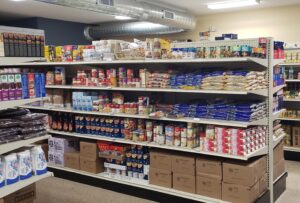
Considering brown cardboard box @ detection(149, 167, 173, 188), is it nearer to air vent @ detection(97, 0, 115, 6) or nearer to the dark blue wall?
air vent @ detection(97, 0, 115, 6)

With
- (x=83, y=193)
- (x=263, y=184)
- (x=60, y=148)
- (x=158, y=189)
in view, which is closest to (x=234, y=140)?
(x=263, y=184)

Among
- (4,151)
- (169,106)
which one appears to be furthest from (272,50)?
(4,151)

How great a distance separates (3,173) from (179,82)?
92.6 inches

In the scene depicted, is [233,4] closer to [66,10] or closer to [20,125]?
[66,10]

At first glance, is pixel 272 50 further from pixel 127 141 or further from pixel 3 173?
pixel 3 173

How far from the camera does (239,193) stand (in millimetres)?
3803

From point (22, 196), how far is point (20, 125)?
772 mm

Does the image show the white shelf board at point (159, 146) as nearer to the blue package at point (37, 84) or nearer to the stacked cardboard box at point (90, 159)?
the stacked cardboard box at point (90, 159)

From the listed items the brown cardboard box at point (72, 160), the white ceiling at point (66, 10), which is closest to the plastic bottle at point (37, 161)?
the brown cardboard box at point (72, 160)

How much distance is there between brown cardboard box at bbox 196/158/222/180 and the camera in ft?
13.0

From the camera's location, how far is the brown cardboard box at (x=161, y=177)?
14.3ft

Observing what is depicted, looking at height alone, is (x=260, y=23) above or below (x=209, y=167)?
above

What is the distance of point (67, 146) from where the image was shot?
5.60 meters

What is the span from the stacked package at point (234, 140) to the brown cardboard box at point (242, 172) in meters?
0.14
